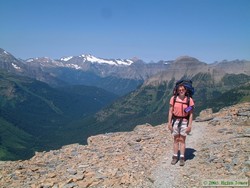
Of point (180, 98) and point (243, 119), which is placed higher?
point (180, 98)

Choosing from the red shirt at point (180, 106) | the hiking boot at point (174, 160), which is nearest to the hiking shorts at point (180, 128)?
the red shirt at point (180, 106)

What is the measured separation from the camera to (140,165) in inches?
721

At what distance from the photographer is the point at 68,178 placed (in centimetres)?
1638

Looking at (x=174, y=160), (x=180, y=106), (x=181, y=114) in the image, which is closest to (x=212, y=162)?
(x=174, y=160)

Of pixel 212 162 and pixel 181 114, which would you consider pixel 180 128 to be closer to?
pixel 181 114

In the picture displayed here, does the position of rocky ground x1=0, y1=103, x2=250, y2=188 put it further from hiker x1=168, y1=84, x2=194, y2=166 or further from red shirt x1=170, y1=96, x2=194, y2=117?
red shirt x1=170, y1=96, x2=194, y2=117

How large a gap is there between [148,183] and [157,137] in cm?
1090

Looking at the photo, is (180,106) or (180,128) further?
(180,128)

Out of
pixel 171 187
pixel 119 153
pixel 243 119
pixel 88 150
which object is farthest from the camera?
pixel 243 119

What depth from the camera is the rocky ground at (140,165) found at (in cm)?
1559

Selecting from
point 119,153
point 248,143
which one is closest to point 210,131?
point 248,143

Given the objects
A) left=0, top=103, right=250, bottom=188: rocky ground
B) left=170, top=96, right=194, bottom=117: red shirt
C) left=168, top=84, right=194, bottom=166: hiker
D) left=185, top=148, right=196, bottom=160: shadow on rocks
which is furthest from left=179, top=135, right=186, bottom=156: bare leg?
left=185, top=148, right=196, bottom=160: shadow on rocks

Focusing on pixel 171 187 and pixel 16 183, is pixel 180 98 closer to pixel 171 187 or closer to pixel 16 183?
pixel 171 187

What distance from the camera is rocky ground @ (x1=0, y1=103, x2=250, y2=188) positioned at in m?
15.6
